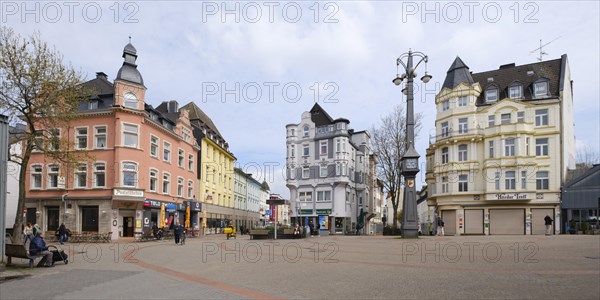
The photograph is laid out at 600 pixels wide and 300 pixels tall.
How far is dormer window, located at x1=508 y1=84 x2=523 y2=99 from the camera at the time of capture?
42500 millimetres

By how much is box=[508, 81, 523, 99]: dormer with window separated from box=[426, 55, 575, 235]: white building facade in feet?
0.29

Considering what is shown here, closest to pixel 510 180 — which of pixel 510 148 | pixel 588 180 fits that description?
pixel 510 148

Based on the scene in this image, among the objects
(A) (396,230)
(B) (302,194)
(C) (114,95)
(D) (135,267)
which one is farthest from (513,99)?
(D) (135,267)

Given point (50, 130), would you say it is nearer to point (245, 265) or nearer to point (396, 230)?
point (245, 265)

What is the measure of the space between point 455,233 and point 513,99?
14.2 meters

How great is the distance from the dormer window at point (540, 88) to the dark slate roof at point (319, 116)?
80.2 ft

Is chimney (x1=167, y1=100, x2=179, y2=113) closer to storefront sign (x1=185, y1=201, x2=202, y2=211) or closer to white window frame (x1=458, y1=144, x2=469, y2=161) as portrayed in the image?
storefront sign (x1=185, y1=201, x2=202, y2=211)

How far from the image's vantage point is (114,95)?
35.9 meters

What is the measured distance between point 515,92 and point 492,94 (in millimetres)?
2116

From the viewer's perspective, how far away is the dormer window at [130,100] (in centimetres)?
3597

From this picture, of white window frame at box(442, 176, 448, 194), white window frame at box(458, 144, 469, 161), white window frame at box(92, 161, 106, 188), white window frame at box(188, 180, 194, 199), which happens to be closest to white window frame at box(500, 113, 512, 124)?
white window frame at box(458, 144, 469, 161)

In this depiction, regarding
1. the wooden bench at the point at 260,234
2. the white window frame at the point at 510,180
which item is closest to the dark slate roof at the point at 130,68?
the wooden bench at the point at 260,234

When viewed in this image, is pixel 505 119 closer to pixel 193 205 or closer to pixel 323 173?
pixel 323 173

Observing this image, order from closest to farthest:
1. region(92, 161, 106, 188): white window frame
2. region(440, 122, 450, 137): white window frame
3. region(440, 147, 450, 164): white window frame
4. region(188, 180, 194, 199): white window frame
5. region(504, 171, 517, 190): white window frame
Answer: region(92, 161, 106, 188): white window frame, region(504, 171, 517, 190): white window frame, region(440, 122, 450, 137): white window frame, region(440, 147, 450, 164): white window frame, region(188, 180, 194, 199): white window frame
